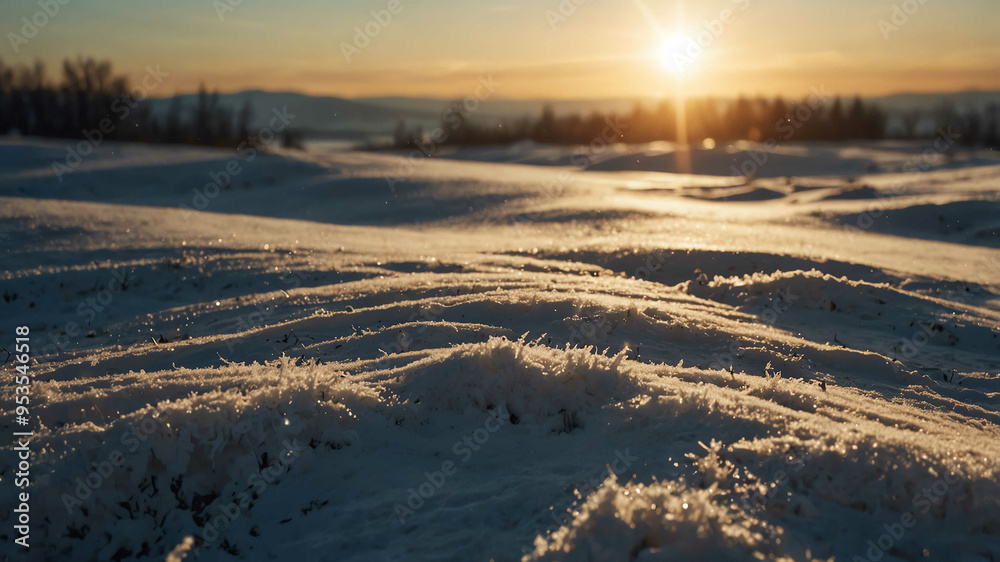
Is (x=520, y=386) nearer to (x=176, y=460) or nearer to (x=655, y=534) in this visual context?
(x=655, y=534)

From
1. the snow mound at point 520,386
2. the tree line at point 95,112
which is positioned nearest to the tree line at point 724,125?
the tree line at point 95,112

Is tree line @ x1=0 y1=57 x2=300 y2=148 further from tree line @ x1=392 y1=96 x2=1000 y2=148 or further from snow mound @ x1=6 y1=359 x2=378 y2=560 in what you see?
snow mound @ x1=6 y1=359 x2=378 y2=560

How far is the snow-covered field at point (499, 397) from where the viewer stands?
2.32 meters

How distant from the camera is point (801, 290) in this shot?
5586mm

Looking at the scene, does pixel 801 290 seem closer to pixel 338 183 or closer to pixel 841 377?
pixel 841 377

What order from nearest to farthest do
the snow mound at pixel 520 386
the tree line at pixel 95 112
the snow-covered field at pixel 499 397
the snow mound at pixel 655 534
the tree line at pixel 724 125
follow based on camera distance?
the snow mound at pixel 655 534 → the snow-covered field at pixel 499 397 → the snow mound at pixel 520 386 → the tree line at pixel 95 112 → the tree line at pixel 724 125

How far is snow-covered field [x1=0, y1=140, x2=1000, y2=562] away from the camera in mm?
2322

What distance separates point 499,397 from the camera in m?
3.00

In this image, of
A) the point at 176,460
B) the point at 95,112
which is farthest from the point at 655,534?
the point at 95,112

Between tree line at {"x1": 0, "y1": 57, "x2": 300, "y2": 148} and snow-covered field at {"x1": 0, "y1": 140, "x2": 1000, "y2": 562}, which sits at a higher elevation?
tree line at {"x1": 0, "y1": 57, "x2": 300, "y2": 148}

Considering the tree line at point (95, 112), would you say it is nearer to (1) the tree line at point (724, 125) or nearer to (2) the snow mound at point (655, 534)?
(1) the tree line at point (724, 125)

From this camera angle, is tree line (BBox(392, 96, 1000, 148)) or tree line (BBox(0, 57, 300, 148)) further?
tree line (BBox(392, 96, 1000, 148))

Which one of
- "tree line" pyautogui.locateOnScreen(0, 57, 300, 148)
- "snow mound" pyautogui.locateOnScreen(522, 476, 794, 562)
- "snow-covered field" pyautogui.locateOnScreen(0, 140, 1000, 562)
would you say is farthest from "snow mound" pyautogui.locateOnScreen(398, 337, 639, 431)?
"tree line" pyautogui.locateOnScreen(0, 57, 300, 148)

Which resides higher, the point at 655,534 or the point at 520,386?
the point at 520,386
